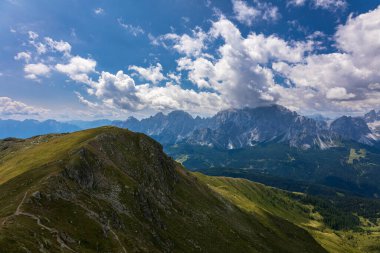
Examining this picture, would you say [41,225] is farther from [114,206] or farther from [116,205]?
[116,205]

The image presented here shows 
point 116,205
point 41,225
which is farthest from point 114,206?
point 41,225

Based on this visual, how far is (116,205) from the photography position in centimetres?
9194

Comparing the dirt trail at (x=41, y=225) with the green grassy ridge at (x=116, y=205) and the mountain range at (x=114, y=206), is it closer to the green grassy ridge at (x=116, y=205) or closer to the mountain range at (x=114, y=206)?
the mountain range at (x=114, y=206)

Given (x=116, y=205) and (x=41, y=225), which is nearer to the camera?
(x=41, y=225)

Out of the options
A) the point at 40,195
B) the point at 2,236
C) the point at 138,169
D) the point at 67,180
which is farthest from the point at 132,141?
the point at 2,236

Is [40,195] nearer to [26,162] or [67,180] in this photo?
[67,180]

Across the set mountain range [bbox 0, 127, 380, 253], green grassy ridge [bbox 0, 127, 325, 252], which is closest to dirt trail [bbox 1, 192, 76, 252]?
mountain range [bbox 0, 127, 380, 253]

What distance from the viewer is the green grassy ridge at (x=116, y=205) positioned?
216 feet

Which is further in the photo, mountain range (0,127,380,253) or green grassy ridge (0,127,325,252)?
green grassy ridge (0,127,325,252)

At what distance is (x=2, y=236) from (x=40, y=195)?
22590 mm

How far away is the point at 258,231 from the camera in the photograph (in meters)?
168

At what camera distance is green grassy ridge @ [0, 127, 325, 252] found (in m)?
65.8

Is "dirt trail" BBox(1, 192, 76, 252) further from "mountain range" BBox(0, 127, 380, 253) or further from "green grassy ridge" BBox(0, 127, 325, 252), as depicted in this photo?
"green grassy ridge" BBox(0, 127, 325, 252)

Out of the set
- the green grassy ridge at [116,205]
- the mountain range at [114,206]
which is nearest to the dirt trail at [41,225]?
the mountain range at [114,206]
